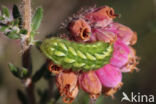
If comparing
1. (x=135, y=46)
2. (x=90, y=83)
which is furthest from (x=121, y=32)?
(x=135, y=46)

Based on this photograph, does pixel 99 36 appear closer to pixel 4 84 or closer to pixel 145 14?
pixel 4 84

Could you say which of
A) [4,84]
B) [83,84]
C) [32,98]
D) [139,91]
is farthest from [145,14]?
[83,84]

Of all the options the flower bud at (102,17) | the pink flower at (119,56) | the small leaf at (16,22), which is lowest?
the pink flower at (119,56)

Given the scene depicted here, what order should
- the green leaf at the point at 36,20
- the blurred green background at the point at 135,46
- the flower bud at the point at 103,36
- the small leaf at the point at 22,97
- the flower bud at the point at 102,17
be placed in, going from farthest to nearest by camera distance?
the blurred green background at the point at 135,46 → the small leaf at the point at 22,97 → the green leaf at the point at 36,20 → the flower bud at the point at 102,17 → the flower bud at the point at 103,36

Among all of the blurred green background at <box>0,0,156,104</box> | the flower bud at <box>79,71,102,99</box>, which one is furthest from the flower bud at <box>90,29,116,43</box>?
the blurred green background at <box>0,0,156,104</box>

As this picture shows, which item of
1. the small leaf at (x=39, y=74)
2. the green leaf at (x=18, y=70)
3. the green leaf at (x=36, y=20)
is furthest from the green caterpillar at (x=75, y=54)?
the small leaf at (x=39, y=74)

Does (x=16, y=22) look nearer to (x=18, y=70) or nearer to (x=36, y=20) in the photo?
(x=36, y=20)

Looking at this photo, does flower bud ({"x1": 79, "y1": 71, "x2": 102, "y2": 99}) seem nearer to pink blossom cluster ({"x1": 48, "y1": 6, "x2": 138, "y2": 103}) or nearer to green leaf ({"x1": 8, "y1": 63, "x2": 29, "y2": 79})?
pink blossom cluster ({"x1": 48, "y1": 6, "x2": 138, "y2": 103})

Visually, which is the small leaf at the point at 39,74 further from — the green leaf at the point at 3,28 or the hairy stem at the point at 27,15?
the green leaf at the point at 3,28

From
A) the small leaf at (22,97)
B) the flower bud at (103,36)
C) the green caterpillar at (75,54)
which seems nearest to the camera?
the green caterpillar at (75,54)
